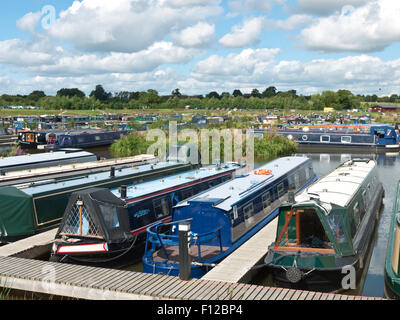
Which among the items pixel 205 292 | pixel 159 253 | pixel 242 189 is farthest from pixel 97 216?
pixel 242 189

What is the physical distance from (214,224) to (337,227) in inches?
138

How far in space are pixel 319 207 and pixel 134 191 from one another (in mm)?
6708

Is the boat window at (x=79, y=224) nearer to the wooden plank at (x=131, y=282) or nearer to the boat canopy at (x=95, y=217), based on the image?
the boat canopy at (x=95, y=217)

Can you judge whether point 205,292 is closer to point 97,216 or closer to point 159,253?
point 159,253

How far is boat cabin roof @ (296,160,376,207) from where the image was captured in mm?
12695

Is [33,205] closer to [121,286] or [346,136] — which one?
[121,286]

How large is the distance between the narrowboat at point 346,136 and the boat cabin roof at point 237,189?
88.7 ft

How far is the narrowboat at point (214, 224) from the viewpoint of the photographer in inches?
463

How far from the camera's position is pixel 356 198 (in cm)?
1420

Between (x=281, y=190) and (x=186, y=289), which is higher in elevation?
(x=281, y=190)

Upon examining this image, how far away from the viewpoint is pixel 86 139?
162 feet

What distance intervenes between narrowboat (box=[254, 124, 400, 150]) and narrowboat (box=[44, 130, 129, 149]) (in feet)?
57.3

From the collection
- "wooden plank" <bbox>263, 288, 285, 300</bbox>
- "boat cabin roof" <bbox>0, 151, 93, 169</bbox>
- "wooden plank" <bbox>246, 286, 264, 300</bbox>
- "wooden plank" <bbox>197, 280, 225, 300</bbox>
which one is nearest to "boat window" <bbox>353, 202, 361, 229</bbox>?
"wooden plank" <bbox>263, 288, 285, 300</bbox>

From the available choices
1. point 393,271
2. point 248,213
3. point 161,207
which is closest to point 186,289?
point 248,213
